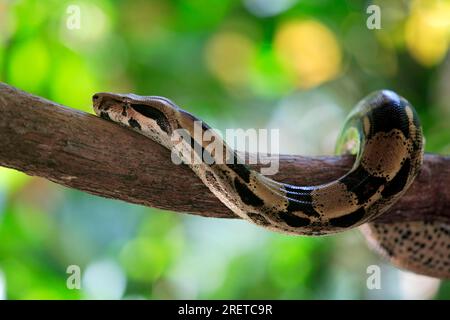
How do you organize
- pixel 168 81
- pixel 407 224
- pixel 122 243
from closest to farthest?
pixel 407 224 < pixel 122 243 < pixel 168 81

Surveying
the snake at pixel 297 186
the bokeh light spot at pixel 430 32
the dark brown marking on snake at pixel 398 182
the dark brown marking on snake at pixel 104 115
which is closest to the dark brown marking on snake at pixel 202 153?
the snake at pixel 297 186

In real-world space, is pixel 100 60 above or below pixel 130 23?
below

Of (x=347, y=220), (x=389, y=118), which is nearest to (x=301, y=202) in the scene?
(x=347, y=220)

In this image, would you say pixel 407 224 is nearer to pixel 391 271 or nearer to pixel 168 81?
pixel 391 271

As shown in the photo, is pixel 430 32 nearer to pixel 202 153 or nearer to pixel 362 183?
pixel 362 183

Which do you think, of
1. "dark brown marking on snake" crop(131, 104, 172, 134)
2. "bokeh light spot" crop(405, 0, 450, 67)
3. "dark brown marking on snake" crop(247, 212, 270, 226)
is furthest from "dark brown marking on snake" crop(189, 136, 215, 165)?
"bokeh light spot" crop(405, 0, 450, 67)

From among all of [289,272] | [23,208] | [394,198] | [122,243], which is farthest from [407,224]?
[23,208]

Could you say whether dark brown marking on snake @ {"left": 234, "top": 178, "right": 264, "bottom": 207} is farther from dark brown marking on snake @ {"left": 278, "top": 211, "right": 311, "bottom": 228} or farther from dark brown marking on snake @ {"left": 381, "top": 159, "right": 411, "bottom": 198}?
dark brown marking on snake @ {"left": 381, "top": 159, "right": 411, "bottom": 198}
